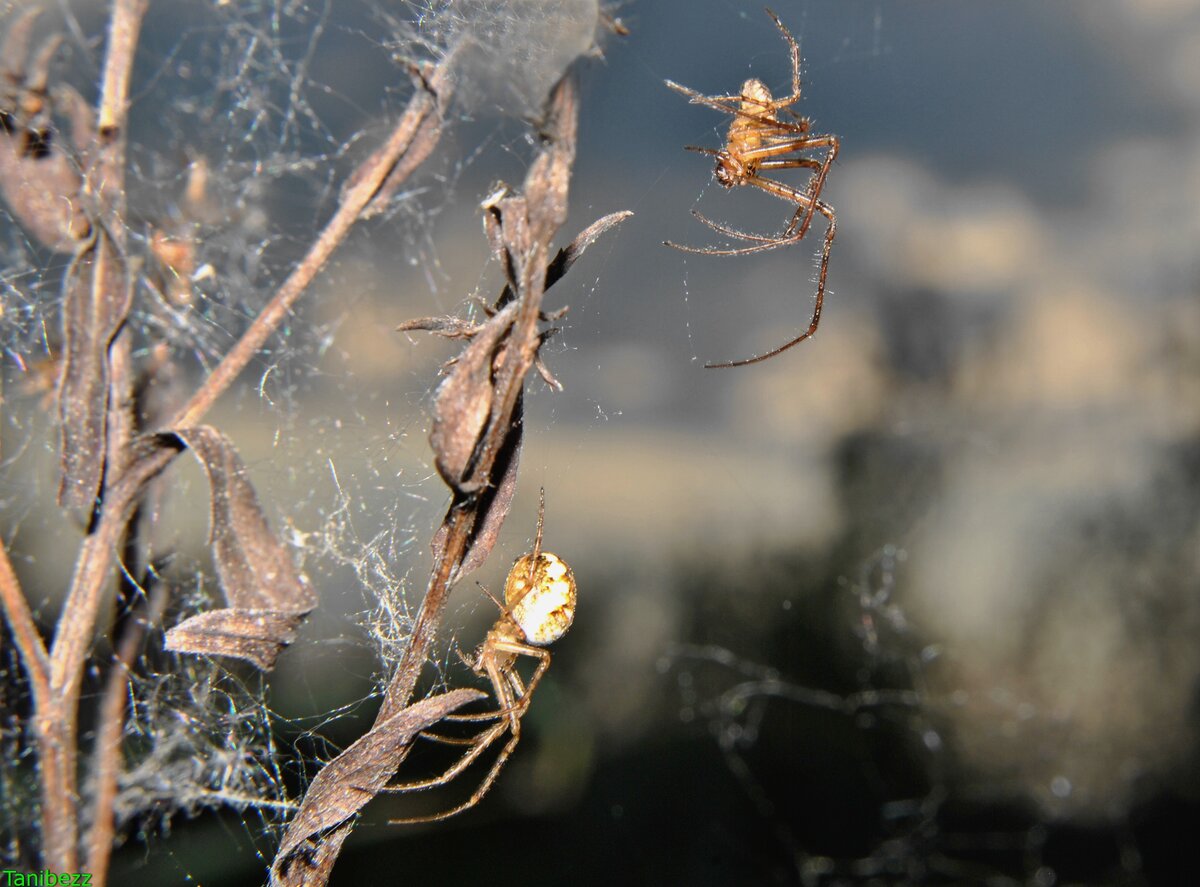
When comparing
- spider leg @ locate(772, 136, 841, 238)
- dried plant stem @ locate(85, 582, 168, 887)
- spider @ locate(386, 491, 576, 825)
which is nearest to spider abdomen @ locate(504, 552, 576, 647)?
spider @ locate(386, 491, 576, 825)

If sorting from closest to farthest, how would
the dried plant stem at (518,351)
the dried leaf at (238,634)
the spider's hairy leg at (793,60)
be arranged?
1. the dried plant stem at (518,351)
2. the dried leaf at (238,634)
3. the spider's hairy leg at (793,60)

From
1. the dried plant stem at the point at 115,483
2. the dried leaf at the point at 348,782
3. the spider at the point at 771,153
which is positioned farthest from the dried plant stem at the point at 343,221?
the spider at the point at 771,153

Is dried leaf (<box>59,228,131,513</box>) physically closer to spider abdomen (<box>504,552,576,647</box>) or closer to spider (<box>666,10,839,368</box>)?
spider abdomen (<box>504,552,576,647</box>)

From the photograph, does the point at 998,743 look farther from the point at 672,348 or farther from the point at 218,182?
the point at 218,182

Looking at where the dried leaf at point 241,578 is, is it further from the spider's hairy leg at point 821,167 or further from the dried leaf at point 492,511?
the spider's hairy leg at point 821,167

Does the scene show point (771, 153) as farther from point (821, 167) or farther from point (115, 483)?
point (115, 483)

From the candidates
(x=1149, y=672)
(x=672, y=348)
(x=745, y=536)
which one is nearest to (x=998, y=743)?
(x=1149, y=672)
